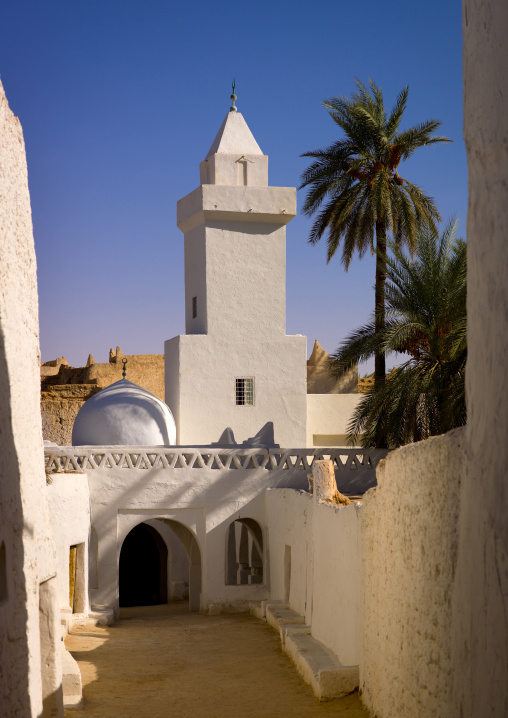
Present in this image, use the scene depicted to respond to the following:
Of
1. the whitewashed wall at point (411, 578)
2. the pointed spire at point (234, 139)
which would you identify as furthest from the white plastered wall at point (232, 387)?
the whitewashed wall at point (411, 578)

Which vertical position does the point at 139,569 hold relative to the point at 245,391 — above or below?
below

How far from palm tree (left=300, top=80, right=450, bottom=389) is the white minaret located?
2.35 metres

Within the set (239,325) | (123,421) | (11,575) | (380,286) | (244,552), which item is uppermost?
(380,286)

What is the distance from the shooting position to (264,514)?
19.9m

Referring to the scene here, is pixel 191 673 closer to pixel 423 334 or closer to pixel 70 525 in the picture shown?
pixel 70 525

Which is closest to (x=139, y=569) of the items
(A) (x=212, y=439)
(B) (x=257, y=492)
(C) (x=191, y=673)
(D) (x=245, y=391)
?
(A) (x=212, y=439)

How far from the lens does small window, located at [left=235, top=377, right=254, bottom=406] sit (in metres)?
23.9

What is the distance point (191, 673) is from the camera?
13.2 m

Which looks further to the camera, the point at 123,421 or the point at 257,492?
the point at 123,421

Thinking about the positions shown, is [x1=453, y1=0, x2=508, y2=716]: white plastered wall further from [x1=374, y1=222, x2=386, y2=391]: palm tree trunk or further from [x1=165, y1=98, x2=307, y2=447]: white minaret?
[x1=165, y1=98, x2=307, y2=447]: white minaret

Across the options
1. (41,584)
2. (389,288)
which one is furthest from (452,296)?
(41,584)

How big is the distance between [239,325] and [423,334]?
23.6ft

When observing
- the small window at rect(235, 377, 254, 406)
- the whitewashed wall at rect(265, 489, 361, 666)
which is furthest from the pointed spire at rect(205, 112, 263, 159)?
the whitewashed wall at rect(265, 489, 361, 666)

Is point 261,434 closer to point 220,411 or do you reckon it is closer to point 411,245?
point 220,411
